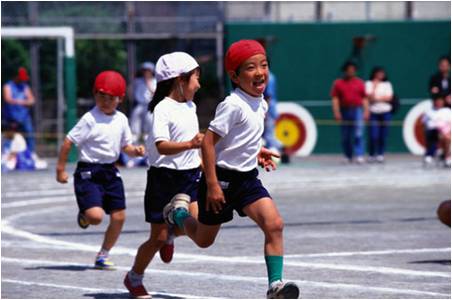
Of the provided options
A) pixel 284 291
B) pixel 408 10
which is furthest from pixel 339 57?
pixel 284 291

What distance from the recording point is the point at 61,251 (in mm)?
12914

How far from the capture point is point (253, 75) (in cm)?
893

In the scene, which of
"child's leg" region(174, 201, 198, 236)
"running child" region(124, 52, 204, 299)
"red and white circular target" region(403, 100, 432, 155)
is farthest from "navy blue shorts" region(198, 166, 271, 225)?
"red and white circular target" region(403, 100, 432, 155)

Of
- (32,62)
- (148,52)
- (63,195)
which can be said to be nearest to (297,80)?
(148,52)

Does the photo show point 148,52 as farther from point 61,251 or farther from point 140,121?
point 61,251

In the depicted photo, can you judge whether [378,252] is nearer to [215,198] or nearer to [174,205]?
[174,205]

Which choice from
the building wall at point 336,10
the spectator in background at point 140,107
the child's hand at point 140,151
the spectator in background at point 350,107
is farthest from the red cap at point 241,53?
the building wall at point 336,10

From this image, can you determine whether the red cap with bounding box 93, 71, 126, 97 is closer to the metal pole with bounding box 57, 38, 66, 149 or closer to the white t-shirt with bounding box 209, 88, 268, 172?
the white t-shirt with bounding box 209, 88, 268, 172

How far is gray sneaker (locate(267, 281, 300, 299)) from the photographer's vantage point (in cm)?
841

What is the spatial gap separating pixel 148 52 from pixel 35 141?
3.19 meters

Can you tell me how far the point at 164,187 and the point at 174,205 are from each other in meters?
0.45

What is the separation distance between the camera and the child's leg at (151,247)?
9963 mm

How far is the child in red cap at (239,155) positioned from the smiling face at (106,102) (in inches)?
115

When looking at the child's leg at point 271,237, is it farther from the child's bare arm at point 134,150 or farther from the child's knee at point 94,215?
the child's knee at point 94,215
